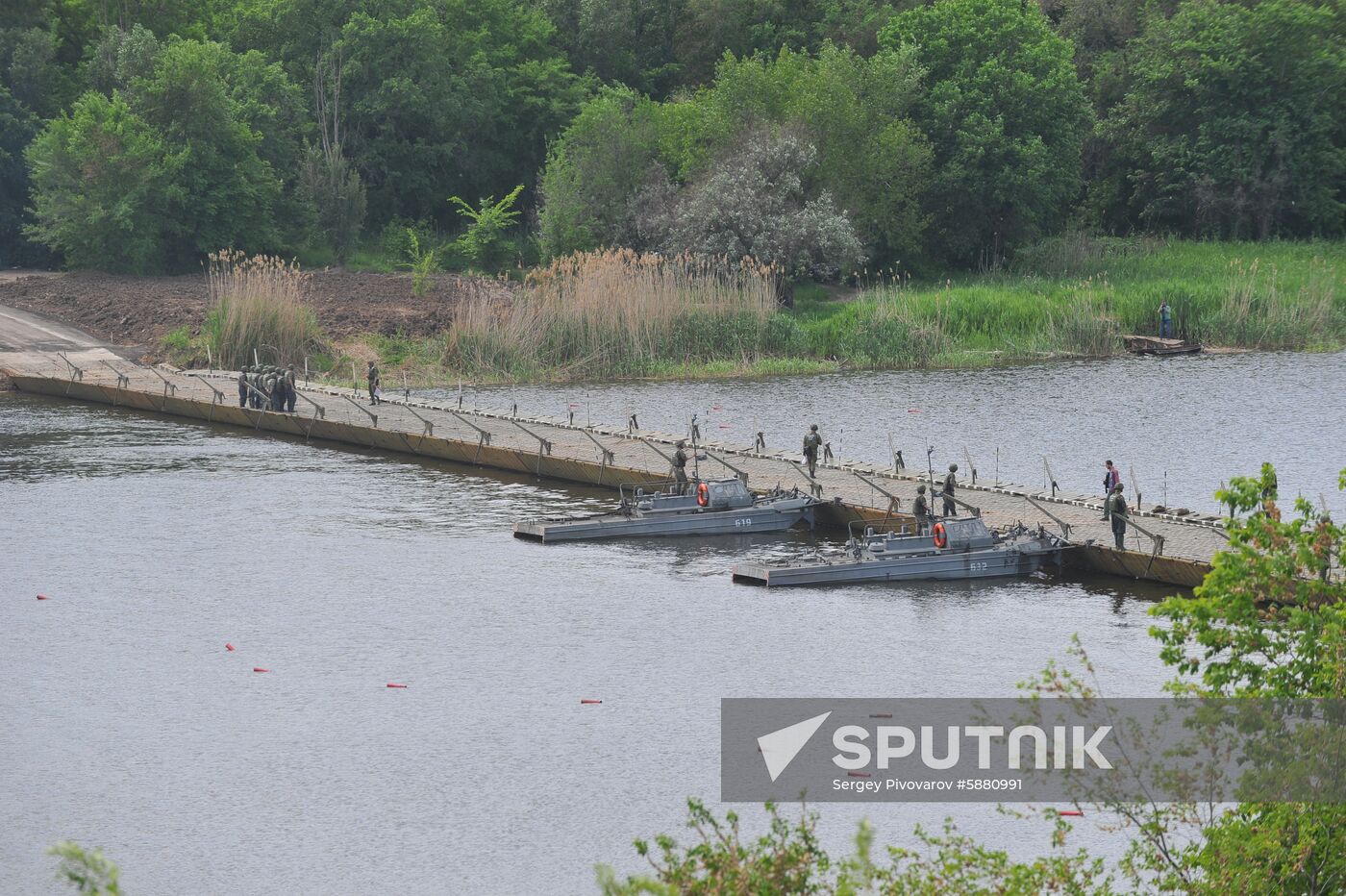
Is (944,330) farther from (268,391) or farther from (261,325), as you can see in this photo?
(268,391)

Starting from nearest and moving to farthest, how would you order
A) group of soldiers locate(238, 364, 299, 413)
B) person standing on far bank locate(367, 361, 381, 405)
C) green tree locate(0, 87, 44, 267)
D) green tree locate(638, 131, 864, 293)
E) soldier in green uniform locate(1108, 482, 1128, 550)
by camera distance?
soldier in green uniform locate(1108, 482, 1128, 550), group of soldiers locate(238, 364, 299, 413), person standing on far bank locate(367, 361, 381, 405), green tree locate(638, 131, 864, 293), green tree locate(0, 87, 44, 267)

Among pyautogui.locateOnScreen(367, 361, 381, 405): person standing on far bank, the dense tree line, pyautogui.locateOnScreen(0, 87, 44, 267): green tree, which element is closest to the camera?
pyautogui.locateOnScreen(367, 361, 381, 405): person standing on far bank

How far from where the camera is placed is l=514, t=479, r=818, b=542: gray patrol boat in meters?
42.4

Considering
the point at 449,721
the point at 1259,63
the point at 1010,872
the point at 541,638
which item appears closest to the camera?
the point at 1010,872

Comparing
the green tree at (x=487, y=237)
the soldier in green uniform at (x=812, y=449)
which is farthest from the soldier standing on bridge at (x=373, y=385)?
the green tree at (x=487, y=237)

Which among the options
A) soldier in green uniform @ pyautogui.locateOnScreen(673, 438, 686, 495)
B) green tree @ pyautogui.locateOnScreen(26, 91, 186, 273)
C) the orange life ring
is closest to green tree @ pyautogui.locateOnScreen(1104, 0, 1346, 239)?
green tree @ pyautogui.locateOnScreen(26, 91, 186, 273)

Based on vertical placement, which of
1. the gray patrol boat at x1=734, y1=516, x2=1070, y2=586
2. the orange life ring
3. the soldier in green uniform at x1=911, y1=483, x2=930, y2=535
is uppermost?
the soldier in green uniform at x1=911, y1=483, x2=930, y2=535

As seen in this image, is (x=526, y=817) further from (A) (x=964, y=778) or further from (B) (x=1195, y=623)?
(B) (x=1195, y=623)

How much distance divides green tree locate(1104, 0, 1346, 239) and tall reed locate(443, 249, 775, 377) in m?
31.2

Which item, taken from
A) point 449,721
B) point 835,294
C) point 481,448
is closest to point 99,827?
point 449,721

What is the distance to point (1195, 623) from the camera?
1761 centimetres

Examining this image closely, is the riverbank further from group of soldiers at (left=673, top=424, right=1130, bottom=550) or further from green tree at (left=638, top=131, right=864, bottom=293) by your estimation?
group of soldiers at (left=673, top=424, right=1130, bottom=550)

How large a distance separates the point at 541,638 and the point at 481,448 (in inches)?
716

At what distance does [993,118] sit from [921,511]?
169ft
